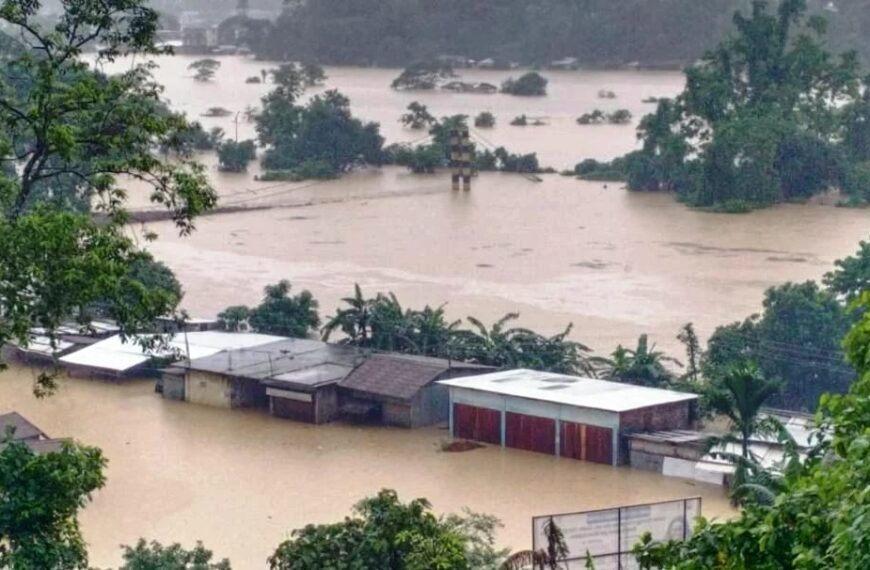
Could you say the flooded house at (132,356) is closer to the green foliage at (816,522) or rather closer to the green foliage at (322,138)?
the green foliage at (816,522)

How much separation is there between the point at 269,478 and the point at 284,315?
2.78 metres

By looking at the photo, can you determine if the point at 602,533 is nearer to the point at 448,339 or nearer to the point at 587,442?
the point at 587,442

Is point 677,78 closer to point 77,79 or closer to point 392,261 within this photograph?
point 392,261

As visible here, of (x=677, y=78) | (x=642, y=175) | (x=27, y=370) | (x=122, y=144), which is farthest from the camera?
(x=677, y=78)

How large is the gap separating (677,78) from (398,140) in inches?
355

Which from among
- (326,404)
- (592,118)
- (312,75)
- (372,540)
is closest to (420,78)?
(312,75)

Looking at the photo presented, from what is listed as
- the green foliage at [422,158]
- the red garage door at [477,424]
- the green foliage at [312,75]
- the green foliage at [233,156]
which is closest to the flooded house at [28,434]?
the red garage door at [477,424]

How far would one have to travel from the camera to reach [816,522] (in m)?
2.82

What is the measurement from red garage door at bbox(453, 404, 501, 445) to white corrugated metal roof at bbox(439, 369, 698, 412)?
116mm

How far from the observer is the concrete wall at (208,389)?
974 cm

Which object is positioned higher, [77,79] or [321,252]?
[77,79]

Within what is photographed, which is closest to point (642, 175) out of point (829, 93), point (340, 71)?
point (829, 93)

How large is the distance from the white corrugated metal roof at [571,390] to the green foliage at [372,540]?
3146 mm

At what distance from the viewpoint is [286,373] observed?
9.68 metres
